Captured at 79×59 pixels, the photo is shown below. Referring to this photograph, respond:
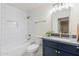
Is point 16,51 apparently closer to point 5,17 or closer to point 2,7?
point 5,17

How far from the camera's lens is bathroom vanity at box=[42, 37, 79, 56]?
1704mm

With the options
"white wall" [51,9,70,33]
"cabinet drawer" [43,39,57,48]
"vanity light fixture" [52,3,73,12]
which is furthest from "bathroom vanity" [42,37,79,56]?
"vanity light fixture" [52,3,73,12]

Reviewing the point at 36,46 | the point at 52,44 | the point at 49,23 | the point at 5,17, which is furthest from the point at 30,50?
the point at 5,17

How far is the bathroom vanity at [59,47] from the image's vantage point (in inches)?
67.1

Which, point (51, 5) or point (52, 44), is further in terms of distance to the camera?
point (51, 5)

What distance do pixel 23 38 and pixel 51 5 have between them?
3.08ft

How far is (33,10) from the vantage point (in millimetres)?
2400

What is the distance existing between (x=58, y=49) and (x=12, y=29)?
3.47 ft

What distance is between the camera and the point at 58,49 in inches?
80.9

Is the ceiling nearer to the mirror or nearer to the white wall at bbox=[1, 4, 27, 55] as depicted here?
the white wall at bbox=[1, 4, 27, 55]

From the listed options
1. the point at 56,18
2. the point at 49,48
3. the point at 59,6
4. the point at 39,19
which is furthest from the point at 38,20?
the point at 49,48

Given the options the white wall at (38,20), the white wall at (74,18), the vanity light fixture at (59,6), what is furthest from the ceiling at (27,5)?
the white wall at (74,18)

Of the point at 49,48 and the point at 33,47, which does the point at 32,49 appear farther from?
the point at 49,48

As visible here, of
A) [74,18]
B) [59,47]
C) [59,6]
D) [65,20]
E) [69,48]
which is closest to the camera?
[69,48]
